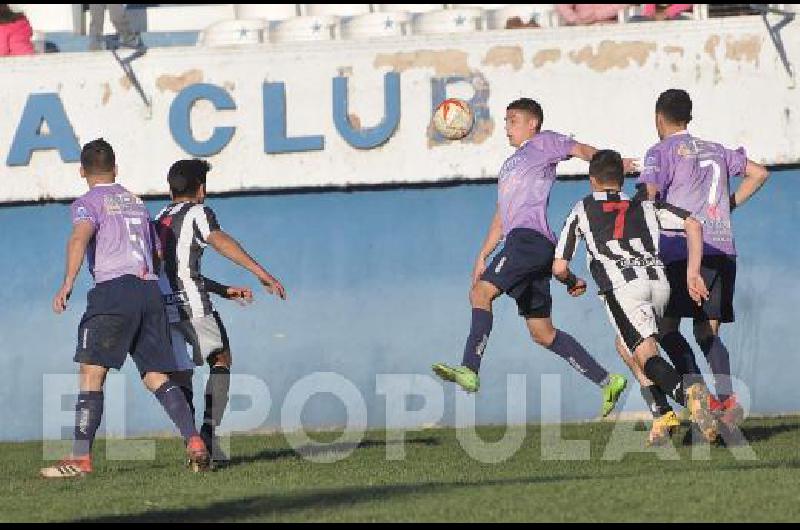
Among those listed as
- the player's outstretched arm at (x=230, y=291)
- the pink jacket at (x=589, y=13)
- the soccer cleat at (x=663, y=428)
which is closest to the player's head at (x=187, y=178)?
the player's outstretched arm at (x=230, y=291)

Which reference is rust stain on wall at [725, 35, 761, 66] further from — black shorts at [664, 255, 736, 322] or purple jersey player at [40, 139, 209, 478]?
purple jersey player at [40, 139, 209, 478]

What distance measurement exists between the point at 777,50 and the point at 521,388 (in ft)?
12.3

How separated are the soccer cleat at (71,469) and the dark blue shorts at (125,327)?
0.61 m

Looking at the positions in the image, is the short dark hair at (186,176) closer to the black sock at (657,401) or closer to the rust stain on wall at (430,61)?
the black sock at (657,401)

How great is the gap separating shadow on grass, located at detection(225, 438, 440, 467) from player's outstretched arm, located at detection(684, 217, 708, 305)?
275 cm

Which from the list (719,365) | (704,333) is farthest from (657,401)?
(704,333)

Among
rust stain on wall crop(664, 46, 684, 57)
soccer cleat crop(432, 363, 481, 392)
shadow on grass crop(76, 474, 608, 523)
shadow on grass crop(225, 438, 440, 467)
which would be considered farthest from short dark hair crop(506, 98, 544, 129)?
rust stain on wall crop(664, 46, 684, 57)

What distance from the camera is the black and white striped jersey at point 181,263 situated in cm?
1138

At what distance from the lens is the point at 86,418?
10.9 m

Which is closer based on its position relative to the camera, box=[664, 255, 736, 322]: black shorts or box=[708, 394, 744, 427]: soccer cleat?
box=[708, 394, 744, 427]: soccer cleat

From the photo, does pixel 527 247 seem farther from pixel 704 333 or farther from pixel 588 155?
pixel 704 333

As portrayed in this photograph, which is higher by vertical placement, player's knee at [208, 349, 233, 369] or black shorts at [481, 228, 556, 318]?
black shorts at [481, 228, 556, 318]

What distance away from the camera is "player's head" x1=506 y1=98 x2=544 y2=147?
12148 mm

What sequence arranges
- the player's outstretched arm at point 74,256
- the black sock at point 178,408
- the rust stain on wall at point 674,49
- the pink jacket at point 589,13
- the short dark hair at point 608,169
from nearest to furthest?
the player's outstretched arm at point 74,256 < the black sock at point 178,408 < the short dark hair at point 608,169 < the rust stain on wall at point 674,49 < the pink jacket at point 589,13
